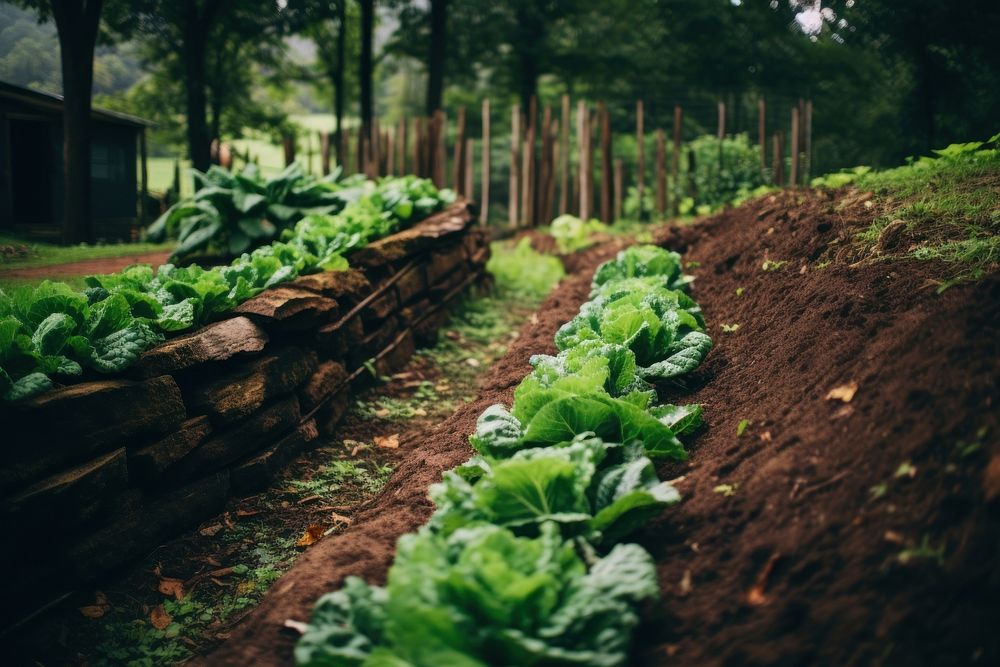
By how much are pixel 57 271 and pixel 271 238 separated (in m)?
2.11

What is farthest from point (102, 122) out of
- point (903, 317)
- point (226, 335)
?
point (903, 317)

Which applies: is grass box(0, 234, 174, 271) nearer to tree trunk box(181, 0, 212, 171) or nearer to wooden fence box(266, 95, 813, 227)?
tree trunk box(181, 0, 212, 171)

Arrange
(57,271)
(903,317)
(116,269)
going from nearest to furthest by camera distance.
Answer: (903,317), (57,271), (116,269)

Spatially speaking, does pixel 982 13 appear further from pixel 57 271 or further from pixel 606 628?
pixel 57 271

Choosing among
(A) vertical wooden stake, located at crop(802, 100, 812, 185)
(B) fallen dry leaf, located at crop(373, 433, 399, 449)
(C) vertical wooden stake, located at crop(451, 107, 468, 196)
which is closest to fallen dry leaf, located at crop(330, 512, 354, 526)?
(B) fallen dry leaf, located at crop(373, 433, 399, 449)

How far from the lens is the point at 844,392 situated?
2.28 m

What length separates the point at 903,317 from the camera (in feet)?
8.27

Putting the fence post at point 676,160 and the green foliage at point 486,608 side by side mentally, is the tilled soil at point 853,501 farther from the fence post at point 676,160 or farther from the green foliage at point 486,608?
the fence post at point 676,160

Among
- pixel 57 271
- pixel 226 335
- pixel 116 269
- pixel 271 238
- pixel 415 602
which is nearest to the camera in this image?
pixel 415 602

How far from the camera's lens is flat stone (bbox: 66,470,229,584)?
8.82ft

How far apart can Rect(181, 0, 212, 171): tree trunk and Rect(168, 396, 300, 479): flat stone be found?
12.3 feet

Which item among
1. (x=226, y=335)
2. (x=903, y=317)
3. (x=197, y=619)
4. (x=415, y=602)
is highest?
(x=903, y=317)

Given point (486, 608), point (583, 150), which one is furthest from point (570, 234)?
point (486, 608)

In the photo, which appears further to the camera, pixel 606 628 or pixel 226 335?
pixel 226 335
